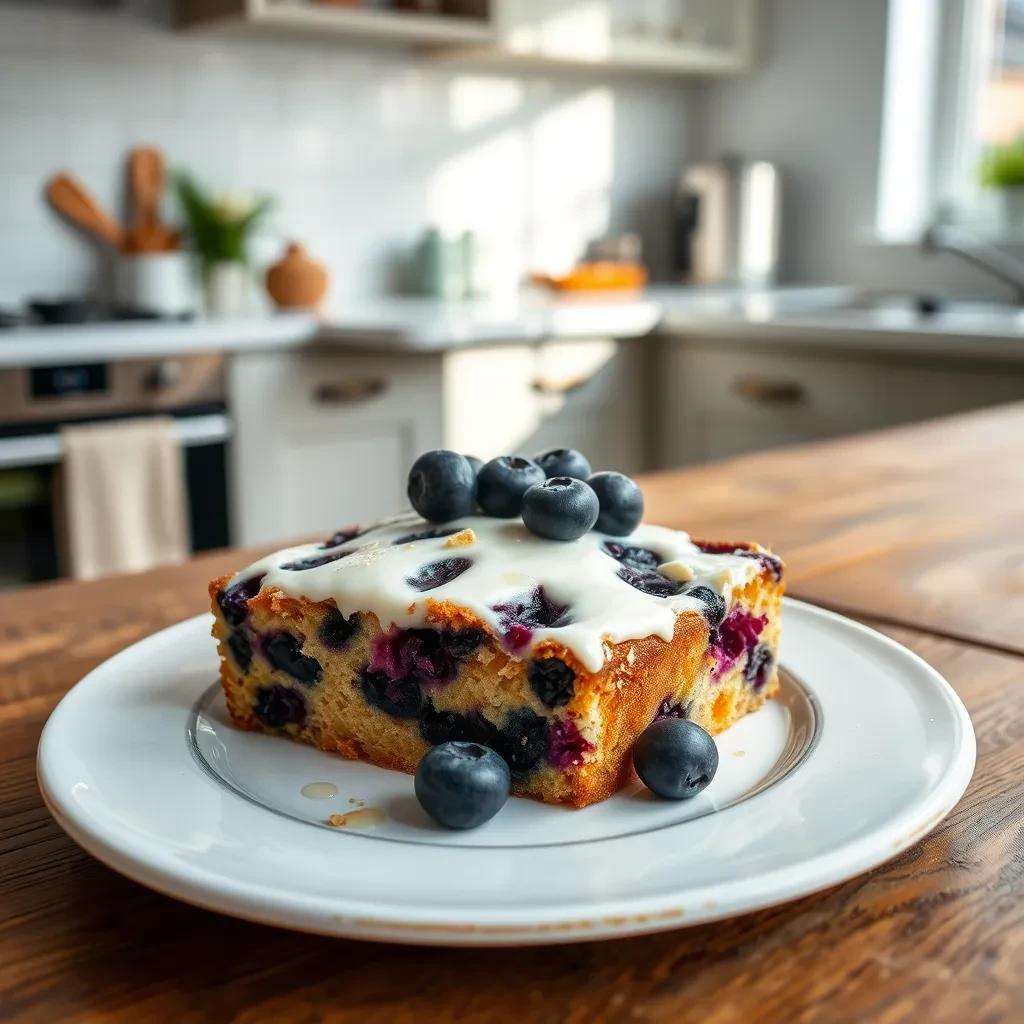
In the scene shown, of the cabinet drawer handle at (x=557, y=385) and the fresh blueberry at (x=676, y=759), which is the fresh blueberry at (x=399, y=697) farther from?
the cabinet drawer handle at (x=557, y=385)

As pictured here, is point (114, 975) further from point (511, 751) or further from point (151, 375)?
point (151, 375)

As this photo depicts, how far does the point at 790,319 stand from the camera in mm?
2844

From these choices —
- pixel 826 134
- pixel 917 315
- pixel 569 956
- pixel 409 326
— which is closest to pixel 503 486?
pixel 569 956

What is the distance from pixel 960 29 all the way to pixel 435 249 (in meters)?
1.71

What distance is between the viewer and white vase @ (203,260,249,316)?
2.84 m

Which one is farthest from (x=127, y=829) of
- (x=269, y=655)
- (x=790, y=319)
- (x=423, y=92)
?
(x=423, y=92)

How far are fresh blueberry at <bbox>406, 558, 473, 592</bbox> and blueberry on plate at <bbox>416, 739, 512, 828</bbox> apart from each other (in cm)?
12

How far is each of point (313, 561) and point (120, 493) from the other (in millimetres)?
1759

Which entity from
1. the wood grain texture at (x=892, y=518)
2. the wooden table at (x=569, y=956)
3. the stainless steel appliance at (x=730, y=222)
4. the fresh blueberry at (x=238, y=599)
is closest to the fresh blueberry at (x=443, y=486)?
the fresh blueberry at (x=238, y=599)

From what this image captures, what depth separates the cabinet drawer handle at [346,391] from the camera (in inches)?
104

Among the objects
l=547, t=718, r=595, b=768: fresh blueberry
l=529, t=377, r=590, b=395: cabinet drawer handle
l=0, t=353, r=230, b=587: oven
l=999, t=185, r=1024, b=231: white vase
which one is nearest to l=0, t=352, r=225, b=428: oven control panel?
l=0, t=353, r=230, b=587: oven

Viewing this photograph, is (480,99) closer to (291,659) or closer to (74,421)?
(74,421)

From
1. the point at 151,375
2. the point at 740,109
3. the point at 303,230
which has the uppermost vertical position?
the point at 740,109

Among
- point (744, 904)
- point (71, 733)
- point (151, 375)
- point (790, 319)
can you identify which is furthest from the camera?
point (790, 319)
